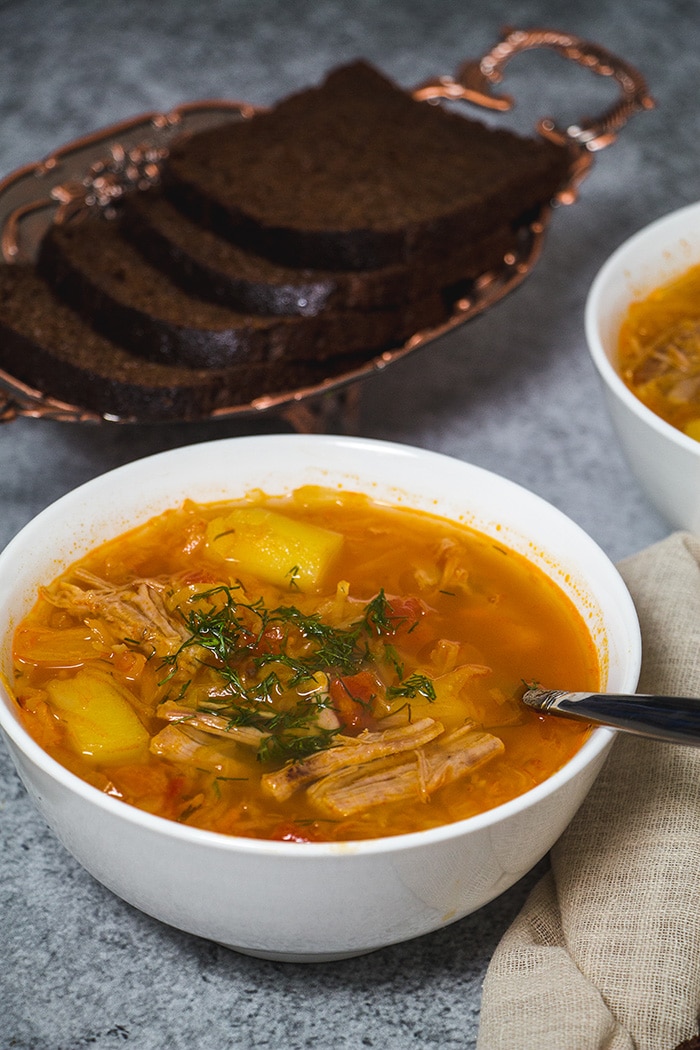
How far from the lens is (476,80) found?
14.7 feet

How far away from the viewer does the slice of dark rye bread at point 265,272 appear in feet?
11.4

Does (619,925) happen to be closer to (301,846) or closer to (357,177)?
(301,846)

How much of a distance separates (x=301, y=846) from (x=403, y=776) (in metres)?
0.28

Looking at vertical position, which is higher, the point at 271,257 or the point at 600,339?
the point at 271,257

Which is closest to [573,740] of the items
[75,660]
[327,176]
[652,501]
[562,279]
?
[75,660]

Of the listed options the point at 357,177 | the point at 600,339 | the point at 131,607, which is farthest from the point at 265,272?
the point at 131,607

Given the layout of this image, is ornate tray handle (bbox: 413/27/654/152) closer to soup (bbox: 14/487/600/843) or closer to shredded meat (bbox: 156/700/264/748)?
soup (bbox: 14/487/600/843)

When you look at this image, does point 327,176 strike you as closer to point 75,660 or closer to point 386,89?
point 386,89

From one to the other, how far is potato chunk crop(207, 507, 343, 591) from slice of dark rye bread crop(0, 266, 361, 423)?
2.10 ft

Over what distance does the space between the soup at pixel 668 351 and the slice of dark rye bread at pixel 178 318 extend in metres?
0.56

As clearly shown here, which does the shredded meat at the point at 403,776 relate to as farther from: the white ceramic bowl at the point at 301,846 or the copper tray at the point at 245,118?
the copper tray at the point at 245,118

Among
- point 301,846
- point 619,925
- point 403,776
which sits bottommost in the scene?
point 619,925

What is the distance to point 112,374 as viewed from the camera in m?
3.25

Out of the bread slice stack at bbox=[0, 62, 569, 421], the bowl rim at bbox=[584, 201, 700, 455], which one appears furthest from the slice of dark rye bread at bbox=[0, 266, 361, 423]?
the bowl rim at bbox=[584, 201, 700, 455]
